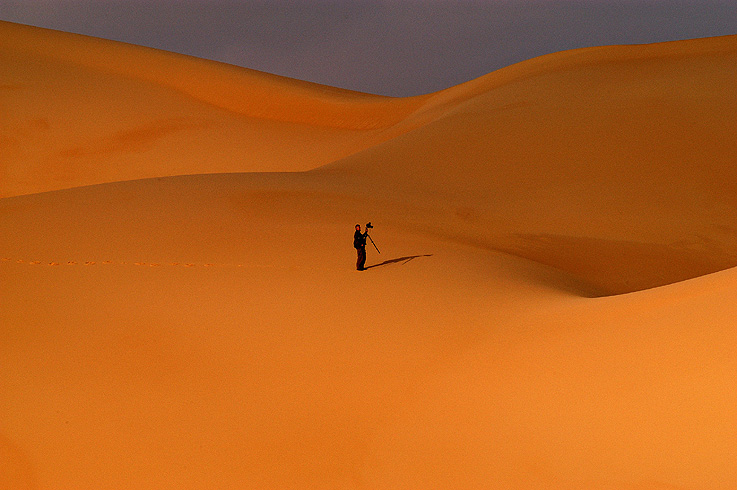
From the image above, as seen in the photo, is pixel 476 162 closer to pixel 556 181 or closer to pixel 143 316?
pixel 556 181

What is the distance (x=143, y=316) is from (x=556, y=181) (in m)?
11.4

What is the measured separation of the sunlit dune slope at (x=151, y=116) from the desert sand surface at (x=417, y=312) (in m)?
9.53

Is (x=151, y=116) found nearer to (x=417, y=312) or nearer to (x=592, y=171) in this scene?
(x=592, y=171)

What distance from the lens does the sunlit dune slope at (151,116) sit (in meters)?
27.5

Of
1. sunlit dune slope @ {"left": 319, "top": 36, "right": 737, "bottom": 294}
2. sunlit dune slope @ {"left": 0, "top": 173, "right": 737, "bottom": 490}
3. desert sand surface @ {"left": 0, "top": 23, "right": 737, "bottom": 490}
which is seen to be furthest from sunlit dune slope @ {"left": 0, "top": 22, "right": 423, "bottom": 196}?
sunlit dune slope @ {"left": 0, "top": 173, "right": 737, "bottom": 490}

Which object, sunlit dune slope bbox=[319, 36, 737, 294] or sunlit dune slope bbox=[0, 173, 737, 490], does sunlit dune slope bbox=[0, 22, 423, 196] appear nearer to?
sunlit dune slope bbox=[319, 36, 737, 294]

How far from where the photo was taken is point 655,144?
1778 cm

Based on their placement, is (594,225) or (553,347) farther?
(594,225)

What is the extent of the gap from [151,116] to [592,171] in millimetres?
21539

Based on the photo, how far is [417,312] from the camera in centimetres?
852

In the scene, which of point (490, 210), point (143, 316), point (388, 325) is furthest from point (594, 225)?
point (143, 316)

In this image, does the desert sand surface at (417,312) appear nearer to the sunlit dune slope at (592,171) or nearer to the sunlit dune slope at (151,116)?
the sunlit dune slope at (592,171)

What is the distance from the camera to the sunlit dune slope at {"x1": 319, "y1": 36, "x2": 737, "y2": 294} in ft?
45.1

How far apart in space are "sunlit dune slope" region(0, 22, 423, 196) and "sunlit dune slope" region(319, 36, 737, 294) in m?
8.22
